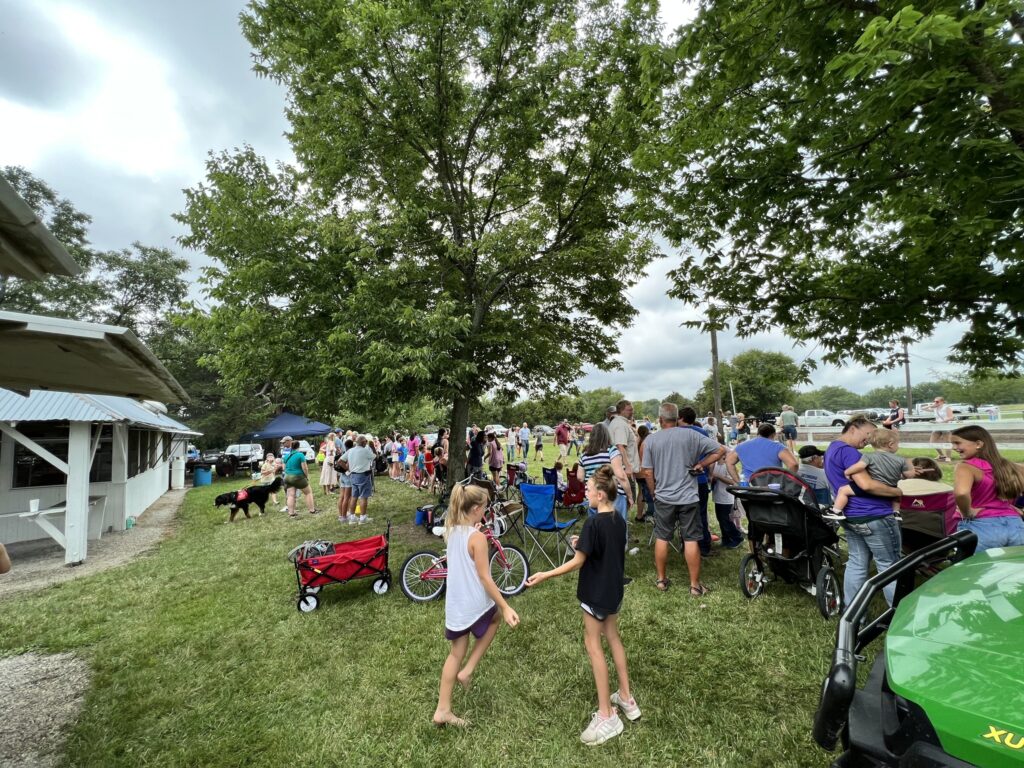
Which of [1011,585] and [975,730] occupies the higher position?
[1011,585]

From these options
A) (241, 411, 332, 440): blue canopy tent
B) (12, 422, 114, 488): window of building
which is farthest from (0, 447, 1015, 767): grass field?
(241, 411, 332, 440): blue canopy tent

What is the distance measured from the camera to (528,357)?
9.08m

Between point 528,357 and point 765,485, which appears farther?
point 528,357

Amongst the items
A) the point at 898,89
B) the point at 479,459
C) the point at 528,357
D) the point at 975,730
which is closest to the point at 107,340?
the point at 975,730

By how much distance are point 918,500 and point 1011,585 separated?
3533 mm

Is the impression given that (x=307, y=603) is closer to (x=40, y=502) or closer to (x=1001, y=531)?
(x=1001, y=531)

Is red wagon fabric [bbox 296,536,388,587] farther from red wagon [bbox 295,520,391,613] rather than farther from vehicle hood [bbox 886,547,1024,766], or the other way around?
vehicle hood [bbox 886,547,1024,766]

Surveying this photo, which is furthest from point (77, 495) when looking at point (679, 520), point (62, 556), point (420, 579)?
point (679, 520)

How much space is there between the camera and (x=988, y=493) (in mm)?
3791

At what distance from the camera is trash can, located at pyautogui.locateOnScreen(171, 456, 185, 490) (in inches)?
836

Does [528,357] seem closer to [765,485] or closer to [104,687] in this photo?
[765,485]

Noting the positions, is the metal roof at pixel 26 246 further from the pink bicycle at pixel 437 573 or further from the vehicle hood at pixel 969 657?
the pink bicycle at pixel 437 573

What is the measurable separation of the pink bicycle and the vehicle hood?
411cm

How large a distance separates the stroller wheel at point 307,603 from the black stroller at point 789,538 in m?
5.07
